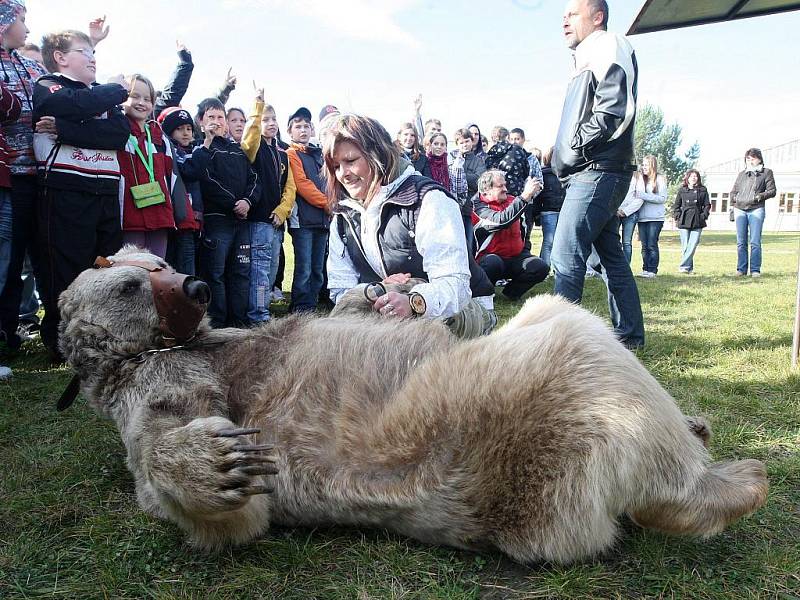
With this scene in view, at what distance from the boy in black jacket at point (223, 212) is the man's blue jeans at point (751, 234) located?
10.9m

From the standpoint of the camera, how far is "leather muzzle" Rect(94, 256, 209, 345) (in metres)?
2.46

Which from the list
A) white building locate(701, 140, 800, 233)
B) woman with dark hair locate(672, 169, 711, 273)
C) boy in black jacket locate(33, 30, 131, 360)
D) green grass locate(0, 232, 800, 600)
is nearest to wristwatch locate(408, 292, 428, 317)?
green grass locate(0, 232, 800, 600)

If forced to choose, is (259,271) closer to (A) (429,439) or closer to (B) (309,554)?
(B) (309,554)

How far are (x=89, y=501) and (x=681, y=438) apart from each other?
2.64 metres

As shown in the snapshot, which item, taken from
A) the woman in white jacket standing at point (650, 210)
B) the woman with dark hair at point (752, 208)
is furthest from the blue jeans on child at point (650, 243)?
the woman with dark hair at point (752, 208)

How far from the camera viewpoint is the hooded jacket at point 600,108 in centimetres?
448

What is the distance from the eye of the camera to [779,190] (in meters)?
53.0

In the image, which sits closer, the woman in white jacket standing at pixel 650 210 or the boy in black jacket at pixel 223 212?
the boy in black jacket at pixel 223 212

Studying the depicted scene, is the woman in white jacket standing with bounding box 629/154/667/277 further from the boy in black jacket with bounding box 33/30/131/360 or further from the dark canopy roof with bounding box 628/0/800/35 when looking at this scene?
the boy in black jacket with bounding box 33/30/131/360

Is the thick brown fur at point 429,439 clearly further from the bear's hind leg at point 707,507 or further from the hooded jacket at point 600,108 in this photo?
the hooded jacket at point 600,108

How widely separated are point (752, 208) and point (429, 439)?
1328 centimetres

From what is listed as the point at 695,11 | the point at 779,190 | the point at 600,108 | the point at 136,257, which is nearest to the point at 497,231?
the point at 695,11

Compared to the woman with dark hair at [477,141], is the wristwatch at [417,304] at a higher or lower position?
lower

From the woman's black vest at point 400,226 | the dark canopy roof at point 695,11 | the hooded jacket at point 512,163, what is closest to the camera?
the woman's black vest at point 400,226
